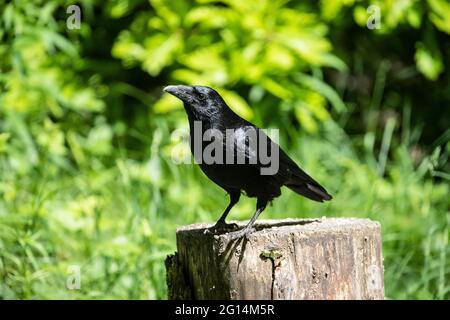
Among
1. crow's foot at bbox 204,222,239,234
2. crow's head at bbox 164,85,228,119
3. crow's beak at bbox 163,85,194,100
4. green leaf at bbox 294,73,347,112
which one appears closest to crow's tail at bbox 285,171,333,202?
crow's foot at bbox 204,222,239,234

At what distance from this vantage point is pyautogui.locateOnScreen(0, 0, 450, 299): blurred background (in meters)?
4.07

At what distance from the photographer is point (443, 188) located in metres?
5.11

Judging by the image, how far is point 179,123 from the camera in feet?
17.3

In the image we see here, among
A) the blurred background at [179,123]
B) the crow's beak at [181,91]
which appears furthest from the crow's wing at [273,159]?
the blurred background at [179,123]

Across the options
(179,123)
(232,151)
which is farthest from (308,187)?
(179,123)

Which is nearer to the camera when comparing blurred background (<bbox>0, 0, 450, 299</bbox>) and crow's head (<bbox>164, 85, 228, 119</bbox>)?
crow's head (<bbox>164, 85, 228, 119</bbox>)

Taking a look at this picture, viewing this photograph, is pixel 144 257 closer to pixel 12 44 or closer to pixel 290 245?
pixel 290 245

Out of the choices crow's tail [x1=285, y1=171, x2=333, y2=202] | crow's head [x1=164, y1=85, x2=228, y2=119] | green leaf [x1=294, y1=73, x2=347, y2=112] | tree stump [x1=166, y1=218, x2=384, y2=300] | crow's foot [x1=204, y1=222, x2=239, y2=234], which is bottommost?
tree stump [x1=166, y1=218, x2=384, y2=300]

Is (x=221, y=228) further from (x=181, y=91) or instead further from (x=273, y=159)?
(x=181, y=91)

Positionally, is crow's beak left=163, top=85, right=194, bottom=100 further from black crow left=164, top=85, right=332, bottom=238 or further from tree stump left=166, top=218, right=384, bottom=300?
tree stump left=166, top=218, right=384, bottom=300

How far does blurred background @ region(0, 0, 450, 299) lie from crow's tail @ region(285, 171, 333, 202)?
708 millimetres

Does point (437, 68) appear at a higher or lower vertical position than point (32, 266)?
higher
